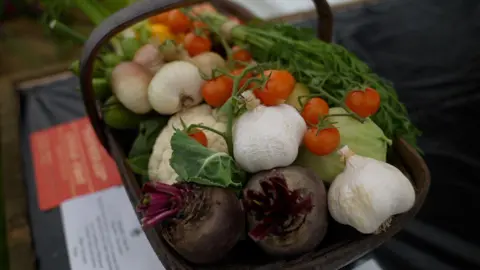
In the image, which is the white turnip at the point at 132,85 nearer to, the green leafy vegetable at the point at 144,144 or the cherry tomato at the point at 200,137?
the green leafy vegetable at the point at 144,144

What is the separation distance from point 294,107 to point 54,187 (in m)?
0.42

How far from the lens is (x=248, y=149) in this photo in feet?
1.60

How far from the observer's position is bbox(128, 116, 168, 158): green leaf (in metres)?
0.63

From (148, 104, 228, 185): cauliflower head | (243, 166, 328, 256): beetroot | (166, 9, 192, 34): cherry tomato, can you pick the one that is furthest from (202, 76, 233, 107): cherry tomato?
(166, 9, 192, 34): cherry tomato

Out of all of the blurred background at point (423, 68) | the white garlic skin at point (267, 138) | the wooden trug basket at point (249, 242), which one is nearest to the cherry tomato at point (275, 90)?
the white garlic skin at point (267, 138)

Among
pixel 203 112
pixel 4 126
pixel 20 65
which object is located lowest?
pixel 20 65

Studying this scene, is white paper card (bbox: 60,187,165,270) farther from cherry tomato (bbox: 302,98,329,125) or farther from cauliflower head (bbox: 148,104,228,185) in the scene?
cherry tomato (bbox: 302,98,329,125)

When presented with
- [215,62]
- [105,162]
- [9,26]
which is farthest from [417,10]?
[9,26]

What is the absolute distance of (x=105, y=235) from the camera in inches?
26.5

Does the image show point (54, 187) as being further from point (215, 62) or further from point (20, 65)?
point (20, 65)

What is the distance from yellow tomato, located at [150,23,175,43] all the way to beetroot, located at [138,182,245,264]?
0.37 m

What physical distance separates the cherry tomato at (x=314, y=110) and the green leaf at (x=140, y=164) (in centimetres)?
21

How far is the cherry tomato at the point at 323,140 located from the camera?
0.49 meters

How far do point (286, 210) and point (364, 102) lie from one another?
0.60ft
